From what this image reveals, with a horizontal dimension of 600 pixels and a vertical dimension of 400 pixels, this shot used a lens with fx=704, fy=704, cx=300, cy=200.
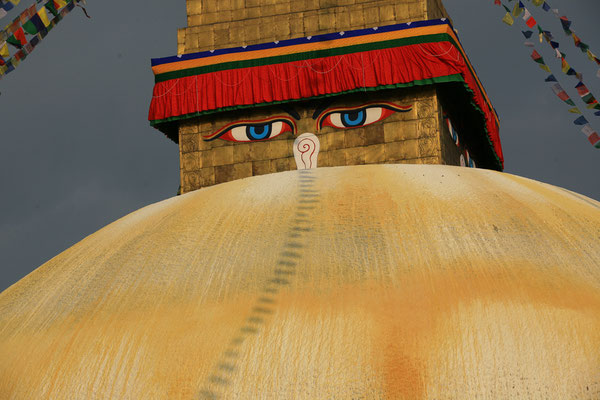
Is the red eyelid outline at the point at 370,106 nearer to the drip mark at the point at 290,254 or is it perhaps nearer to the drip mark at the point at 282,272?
the drip mark at the point at 290,254

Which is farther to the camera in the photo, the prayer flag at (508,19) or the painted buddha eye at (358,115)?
the painted buddha eye at (358,115)

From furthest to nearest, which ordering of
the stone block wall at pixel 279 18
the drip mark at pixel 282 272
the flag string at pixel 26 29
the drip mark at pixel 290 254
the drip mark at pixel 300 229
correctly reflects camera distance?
the stone block wall at pixel 279 18, the flag string at pixel 26 29, the drip mark at pixel 300 229, the drip mark at pixel 290 254, the drip mark at pixel 282 272

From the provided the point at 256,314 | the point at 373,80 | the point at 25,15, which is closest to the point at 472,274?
the point at 256,314

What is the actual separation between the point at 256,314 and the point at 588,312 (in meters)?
1.66

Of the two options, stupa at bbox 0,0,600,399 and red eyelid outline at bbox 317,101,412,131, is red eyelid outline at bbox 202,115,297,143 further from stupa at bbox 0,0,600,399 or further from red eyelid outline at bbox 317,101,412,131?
stupa at bbox 0,0,600,399

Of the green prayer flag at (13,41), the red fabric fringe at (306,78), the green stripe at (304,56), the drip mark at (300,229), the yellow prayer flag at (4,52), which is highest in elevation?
the green stripe at (304,56)

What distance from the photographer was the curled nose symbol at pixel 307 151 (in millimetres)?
10273

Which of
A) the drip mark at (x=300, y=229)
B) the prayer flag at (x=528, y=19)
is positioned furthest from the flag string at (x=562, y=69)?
the drip mark at (x=300, y=229)

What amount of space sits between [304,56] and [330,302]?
7.41m

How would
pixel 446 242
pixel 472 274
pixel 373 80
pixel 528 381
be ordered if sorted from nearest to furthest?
pixel 528 381 < pixel 472 274 < pixel 446 242 < pixel 373 80

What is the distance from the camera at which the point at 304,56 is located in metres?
10.5

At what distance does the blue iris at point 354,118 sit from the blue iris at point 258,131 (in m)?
1.17

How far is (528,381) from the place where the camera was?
3.15m

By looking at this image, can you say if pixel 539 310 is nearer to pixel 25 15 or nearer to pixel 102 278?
pixel 102 278
